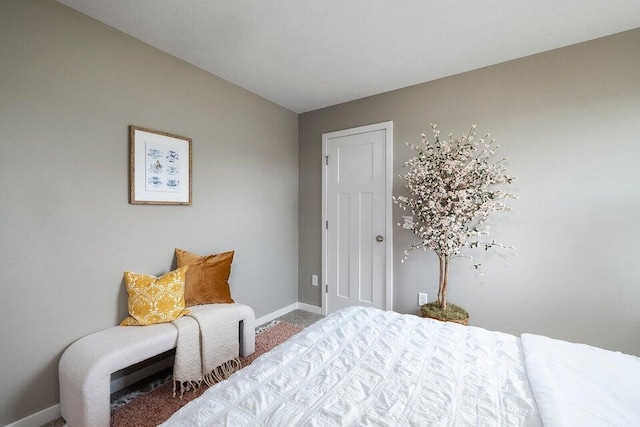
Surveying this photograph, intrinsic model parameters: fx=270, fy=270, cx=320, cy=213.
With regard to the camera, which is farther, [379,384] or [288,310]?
[288,310]

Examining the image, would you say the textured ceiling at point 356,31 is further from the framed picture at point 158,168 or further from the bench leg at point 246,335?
the bench leg at point 246,335

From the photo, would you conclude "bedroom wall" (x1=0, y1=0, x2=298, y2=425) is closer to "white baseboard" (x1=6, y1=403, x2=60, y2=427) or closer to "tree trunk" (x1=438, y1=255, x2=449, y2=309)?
"white baseboard" (x1=6, y1=403, x2=60, y2=427)

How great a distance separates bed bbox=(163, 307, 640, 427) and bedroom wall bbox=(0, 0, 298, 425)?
1.39 metres

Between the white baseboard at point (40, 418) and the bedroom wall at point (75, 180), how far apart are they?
32 mm

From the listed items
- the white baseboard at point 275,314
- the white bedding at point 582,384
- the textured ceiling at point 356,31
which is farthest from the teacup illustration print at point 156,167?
the white bedding at point 582,384

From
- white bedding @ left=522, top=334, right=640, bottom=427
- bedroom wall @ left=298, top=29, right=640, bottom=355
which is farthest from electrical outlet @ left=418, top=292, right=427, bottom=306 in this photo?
white bedding @ left=522, top=334, right=640, bottom=427

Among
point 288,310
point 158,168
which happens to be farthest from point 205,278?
point 288,310

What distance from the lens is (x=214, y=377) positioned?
6.70ft

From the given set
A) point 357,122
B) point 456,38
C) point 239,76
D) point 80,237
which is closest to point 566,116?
point 456,38

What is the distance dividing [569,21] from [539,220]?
56.2 inches

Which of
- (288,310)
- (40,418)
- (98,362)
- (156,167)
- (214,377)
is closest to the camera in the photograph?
(98,362)

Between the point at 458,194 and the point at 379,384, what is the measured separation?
164 centimetres

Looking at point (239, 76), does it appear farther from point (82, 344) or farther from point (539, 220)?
point (539, 220)

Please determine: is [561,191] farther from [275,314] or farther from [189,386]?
[189,386]
